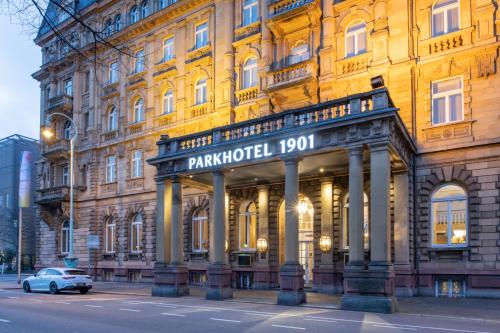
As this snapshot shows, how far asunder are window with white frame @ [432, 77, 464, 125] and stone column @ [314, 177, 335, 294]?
5.84 meters

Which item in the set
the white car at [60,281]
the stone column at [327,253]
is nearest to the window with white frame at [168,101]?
the white car at [60,281]

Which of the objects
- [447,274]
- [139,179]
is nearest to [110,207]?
[139,179]

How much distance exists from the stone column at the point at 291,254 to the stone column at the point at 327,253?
191 inches

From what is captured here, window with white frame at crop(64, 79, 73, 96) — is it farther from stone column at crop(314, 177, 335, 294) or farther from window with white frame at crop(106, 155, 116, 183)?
stone column at crop(314, 177, 335, 294)

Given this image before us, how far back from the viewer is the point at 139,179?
36.8 metres

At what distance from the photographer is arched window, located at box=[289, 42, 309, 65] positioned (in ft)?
92.6

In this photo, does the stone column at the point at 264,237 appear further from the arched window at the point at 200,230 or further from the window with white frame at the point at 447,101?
the window with white frame at the point at 447,101

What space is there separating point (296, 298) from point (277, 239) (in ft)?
26.7

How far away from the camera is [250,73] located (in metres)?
31.0

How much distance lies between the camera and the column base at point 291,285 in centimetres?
2017

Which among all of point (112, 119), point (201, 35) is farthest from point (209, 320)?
point (112, 119)

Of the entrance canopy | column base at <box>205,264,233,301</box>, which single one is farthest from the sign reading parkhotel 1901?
column base at <box>205,264,233,301</box>

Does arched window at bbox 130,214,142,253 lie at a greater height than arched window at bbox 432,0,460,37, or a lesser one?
lesser

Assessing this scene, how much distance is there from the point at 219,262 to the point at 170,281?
10.6ft
